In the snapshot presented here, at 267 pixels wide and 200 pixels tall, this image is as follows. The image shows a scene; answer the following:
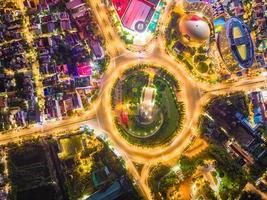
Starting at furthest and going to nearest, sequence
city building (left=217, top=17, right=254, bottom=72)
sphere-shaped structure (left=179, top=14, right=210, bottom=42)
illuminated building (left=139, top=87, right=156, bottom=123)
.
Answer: city building (left=217, top=17, right=254, bottom=72)
sphere-shaped structure (left=179, top=14, right=210, bottom=42)
illuminated building (left=139, top=87, right=156, bottom=123)

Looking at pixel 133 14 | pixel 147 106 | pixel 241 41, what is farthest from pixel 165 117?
pixel 241 41

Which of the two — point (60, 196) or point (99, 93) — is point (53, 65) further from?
point (60, 196)

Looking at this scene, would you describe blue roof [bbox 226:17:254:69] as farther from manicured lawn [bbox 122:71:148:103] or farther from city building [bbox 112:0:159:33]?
manicured lawn [bbox 122:71:148:103]

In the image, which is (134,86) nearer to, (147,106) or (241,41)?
(147,106)

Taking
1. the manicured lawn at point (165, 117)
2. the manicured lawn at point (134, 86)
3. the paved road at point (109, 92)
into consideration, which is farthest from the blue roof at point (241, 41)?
the manicured lawn at point (134, 86)

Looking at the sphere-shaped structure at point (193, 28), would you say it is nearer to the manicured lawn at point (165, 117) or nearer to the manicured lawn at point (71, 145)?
the manicured lawn at point (165, 117)

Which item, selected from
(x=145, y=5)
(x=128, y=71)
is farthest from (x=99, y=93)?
(x=145, y=5)

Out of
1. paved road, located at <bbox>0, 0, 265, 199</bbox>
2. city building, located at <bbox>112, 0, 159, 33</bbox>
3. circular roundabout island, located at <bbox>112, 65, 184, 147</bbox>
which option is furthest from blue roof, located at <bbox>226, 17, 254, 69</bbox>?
city building, located at <bbox>112, 0, 159, 33</bbox>
